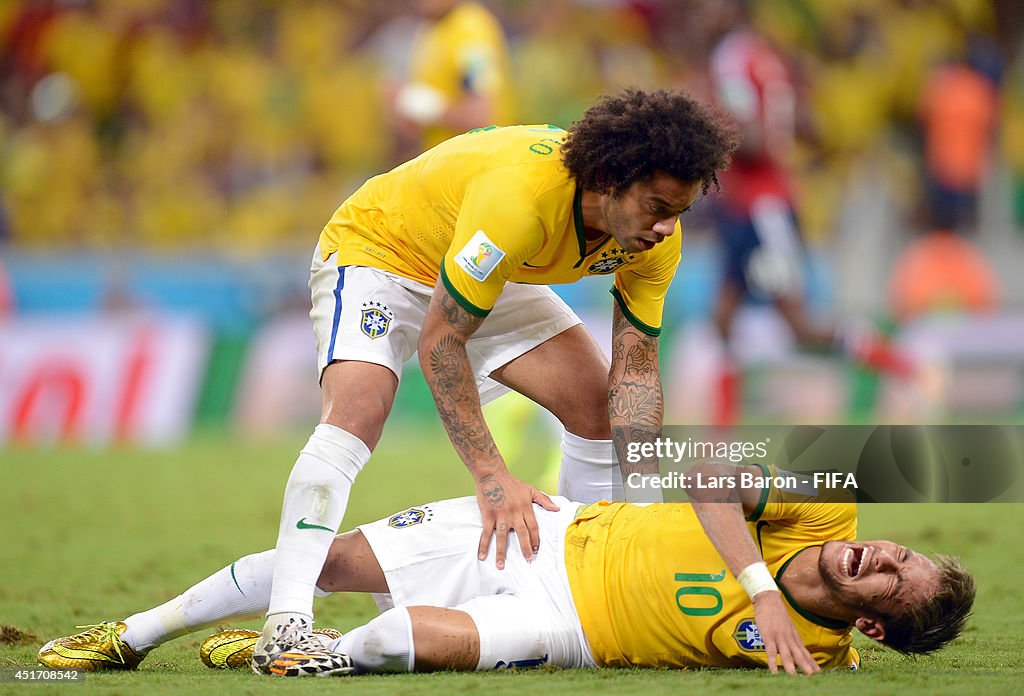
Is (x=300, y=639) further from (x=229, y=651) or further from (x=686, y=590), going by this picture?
(x=686, y=590)

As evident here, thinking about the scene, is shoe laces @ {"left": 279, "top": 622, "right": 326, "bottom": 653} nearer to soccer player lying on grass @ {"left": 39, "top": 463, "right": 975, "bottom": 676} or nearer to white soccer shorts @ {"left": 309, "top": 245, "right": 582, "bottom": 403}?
soccer player lying on grass @ {"left": 39, "top": 463, "right": 975, "bottom": 676}

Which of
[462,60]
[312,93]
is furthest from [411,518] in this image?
[312,93]

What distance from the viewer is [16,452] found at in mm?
10930

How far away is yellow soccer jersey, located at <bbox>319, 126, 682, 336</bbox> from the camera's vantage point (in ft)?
13.7

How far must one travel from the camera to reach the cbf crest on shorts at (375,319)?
452 cm

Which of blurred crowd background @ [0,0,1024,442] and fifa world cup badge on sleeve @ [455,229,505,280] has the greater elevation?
blurred crowd background @ [0,0,1024,442]

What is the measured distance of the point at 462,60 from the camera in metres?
8.41

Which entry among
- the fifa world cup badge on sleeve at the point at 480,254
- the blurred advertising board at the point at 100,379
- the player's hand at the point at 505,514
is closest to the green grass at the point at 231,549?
the player's hand at the point at 505,514

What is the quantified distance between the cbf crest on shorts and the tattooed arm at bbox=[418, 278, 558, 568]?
256 mm

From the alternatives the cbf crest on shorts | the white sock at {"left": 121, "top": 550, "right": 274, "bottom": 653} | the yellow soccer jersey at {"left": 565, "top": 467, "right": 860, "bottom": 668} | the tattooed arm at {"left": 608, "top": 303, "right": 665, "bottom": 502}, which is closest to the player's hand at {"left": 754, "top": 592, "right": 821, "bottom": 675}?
the yellow soccer jersey at {"left": 565, "top": 467, "right": 860, "bottom": 668}

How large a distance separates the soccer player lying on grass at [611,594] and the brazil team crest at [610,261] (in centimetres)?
88

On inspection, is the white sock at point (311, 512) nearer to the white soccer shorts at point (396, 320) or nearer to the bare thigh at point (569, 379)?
the white soccer shorts at point (396, 320)

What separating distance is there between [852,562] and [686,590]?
48 cm

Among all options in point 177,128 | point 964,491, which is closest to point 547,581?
point 964,491
